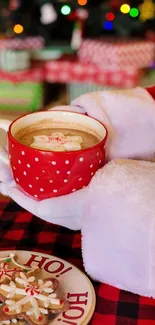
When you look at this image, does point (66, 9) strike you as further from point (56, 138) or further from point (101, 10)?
point (56, 138)

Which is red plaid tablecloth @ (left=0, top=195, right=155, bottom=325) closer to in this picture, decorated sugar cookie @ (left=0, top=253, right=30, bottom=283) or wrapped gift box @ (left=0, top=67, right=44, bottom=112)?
decorated sugar cookie @ (left=0, top=253, right=30, bottom=283)

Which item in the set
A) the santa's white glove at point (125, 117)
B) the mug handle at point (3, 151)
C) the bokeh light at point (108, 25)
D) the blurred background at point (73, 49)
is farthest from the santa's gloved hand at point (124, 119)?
the bokeh light at point (108, 25)

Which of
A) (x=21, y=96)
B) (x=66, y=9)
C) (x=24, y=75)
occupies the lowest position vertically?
(x=21, y=96)

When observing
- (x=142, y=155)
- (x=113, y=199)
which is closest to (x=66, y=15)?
(x=142, y=155)

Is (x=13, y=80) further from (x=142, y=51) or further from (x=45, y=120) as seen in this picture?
(x=45, y=120)

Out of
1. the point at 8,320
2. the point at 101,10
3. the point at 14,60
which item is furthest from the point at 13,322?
the point at 101,10

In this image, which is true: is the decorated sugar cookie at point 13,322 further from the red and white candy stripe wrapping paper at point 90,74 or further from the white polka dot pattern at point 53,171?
the red and white candy stripe wrapping paper at point 90,74

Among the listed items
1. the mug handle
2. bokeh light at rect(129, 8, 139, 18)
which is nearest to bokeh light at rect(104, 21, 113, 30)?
bokeh light at rect(129, 8, 139, 18)
